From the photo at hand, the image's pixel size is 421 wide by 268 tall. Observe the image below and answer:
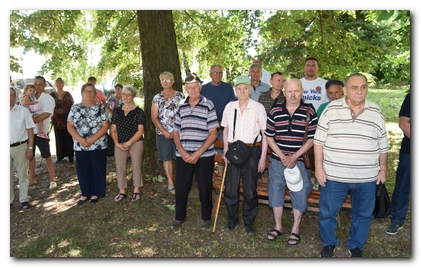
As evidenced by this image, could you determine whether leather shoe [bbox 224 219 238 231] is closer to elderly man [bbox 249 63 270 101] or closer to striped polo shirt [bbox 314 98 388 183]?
striped polo shirt [bbox 314 98 388 183]

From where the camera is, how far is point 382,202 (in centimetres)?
402

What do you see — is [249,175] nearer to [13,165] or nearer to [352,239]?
[352,239]

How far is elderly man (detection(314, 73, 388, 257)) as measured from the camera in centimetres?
358

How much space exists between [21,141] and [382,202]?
5.36 meters

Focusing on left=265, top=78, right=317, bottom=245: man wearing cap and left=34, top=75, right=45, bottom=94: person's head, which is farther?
left=34, top=75, right=45, bottom=94: person's head

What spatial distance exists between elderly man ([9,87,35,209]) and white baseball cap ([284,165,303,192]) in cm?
415

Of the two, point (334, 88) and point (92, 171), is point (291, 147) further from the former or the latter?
point (92, 171)

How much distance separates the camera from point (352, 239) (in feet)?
13.1

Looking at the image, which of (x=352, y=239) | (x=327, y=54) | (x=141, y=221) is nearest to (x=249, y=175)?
(x=352, y=239)

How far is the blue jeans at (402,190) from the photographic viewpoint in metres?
4.41

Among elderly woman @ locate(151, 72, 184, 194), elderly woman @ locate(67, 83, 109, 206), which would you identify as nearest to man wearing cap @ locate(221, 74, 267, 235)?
elderly woman @ locate(151, 72, 184, 194)

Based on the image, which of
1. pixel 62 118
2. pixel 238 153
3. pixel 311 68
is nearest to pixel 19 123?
pixel 62 118

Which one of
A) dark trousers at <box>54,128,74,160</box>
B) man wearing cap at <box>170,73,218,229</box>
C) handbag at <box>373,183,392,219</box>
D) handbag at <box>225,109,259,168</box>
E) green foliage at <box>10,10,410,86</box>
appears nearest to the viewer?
handbag at <box>373,183,392,219</box>

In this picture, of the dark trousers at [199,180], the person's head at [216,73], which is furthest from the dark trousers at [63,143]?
the dark trousers at [199,180]
